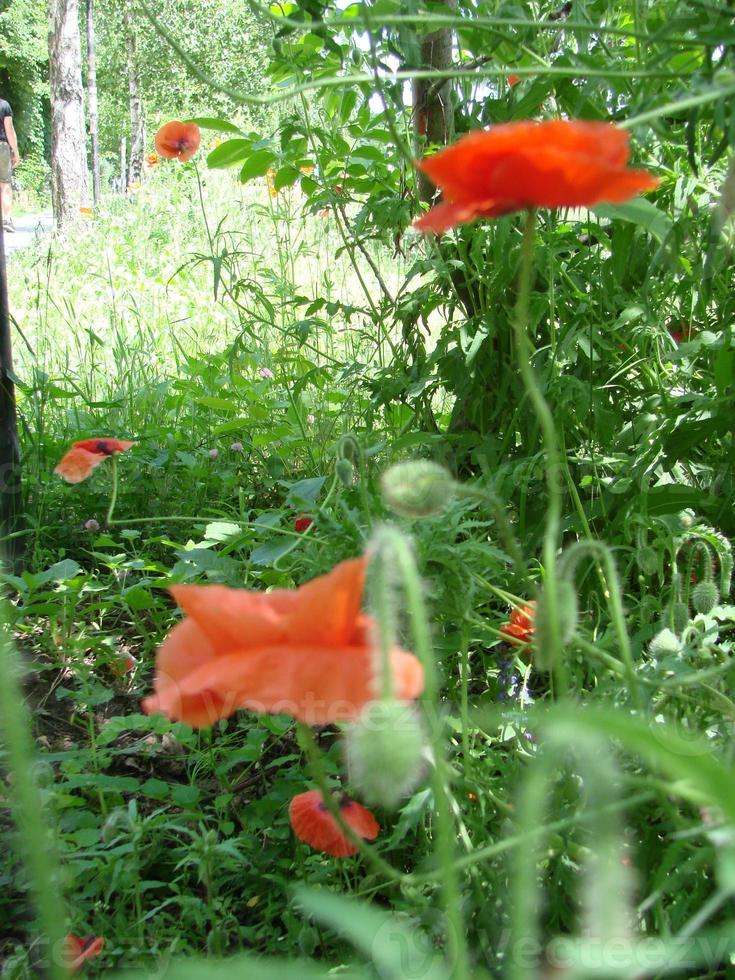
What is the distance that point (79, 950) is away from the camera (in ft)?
3.26

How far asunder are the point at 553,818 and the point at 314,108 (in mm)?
2041

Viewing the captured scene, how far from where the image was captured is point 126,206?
8102 mm

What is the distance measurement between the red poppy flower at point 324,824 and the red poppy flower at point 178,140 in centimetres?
243

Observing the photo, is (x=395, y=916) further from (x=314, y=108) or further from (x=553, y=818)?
(x=314, y=108)

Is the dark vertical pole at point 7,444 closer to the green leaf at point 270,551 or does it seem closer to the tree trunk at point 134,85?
the green leaf at point 270,551

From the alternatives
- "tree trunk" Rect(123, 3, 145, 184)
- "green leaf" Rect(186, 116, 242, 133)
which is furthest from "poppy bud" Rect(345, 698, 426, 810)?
"tree trunk" Rect(123, 3, 145, 184)

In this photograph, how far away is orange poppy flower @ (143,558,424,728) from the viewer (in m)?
0.56

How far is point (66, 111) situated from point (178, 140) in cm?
863

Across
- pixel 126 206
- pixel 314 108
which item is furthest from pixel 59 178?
pixel 314 108

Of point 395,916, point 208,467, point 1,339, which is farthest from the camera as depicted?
point 208,467

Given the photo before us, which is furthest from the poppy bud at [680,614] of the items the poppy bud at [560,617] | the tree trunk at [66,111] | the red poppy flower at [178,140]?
the tree trunk at [66,111]

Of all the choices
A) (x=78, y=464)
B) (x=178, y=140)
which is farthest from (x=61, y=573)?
(x=178, y=140)

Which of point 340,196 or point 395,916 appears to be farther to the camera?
point 340,196

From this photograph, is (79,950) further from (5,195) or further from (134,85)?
(134,85)
